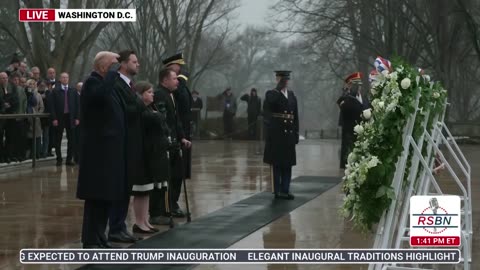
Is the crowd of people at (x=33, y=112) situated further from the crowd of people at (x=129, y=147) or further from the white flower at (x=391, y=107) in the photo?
the white flower at (x=391, y=107)

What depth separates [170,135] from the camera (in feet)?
35.0

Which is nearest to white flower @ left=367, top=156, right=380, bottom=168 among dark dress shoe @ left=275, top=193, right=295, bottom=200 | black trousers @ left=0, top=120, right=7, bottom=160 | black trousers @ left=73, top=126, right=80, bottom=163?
dark dress shoe @ left=275, top=193, right=295, bottom=200

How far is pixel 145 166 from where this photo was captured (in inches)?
392

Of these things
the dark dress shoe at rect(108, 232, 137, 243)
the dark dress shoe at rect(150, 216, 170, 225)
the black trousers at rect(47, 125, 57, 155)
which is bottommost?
the dark dress shoe at rect(108, 232, 137, 243)

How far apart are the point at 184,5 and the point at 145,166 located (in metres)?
27.2

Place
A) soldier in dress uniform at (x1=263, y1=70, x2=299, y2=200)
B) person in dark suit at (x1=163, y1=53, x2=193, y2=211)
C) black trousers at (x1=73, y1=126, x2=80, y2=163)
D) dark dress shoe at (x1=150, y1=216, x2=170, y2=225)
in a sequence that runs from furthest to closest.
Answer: black trousers at (x1=73, y1=126, x2=80, y2=163), soldier in dress uniform at (x1=263, y1=70, x2=299, y2=200), person in dark suit at (x1=163, y1=53, x2=193, y2=211), dark dress shoe at (x1=150, y1=216, x2=170, y2=225)

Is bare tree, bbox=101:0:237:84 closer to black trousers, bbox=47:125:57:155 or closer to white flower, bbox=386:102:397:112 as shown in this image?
black trousers, bbox=47:125:57:155

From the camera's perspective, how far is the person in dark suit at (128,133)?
9227 millimetres

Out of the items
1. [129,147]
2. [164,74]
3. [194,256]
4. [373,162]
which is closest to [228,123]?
[164,74]

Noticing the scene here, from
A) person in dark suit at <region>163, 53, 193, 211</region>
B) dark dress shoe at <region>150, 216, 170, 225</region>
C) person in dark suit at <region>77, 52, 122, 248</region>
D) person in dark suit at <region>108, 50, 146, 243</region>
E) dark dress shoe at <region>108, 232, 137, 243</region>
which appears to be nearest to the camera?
person in dark suit at <region>77, 52, 122, 248</region>

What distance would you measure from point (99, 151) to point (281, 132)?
189 inches

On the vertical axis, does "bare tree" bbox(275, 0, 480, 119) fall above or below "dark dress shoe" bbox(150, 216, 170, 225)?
above

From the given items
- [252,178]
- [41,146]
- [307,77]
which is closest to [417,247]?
[252,178]

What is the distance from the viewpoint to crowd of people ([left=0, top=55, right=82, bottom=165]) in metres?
17.5
